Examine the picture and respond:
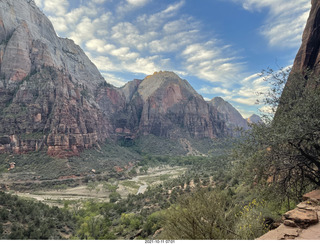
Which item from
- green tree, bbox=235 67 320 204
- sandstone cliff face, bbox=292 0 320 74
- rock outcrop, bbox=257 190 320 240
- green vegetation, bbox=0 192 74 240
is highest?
sandstone cliff face, bbox=292 0 320 74

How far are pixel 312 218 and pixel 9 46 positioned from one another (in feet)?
427

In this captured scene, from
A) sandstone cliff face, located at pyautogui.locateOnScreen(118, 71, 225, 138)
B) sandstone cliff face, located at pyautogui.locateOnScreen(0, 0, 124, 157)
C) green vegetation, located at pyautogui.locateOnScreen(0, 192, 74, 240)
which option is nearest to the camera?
green vegetation, located at pyautogui.locateOnScreen(0, 192, 74, 240)

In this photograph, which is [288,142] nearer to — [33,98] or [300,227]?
[300,227]

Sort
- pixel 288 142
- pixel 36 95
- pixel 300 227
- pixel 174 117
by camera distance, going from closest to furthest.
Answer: pixel 300 227
pixel 288 142
pixel 36 95
pixel 174 117

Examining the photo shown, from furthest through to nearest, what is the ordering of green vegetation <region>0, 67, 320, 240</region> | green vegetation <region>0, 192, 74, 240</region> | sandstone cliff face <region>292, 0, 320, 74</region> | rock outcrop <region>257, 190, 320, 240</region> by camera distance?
sandstone cliff face <region>292, 0, 320, 74</region>
green vegetation <region>0, 192, 74, 240</region>
green vegetation <region>0, 67, 320, 240</region>
rock outcrop <region>257, 190, 320, 240</region>

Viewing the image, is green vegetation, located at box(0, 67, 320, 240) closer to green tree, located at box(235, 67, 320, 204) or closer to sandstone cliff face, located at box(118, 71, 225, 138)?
green tree, located at box(235, 67, 320, 204)

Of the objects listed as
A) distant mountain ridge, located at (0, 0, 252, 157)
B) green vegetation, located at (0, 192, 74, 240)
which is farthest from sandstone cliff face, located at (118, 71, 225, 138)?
green vegetation, located at (0, 192, 74, 240)

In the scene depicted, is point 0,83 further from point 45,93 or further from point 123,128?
point 123,128

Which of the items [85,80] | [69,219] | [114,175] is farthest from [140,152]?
[69,219]

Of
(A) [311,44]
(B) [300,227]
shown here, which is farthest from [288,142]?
(A) [311,44]

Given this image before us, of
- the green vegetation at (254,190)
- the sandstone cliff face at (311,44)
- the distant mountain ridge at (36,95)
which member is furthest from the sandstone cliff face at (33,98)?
the sandstone cliff face at (311,44)

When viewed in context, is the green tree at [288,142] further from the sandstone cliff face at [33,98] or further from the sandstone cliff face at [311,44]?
the sandstone cliff face at [33,98]

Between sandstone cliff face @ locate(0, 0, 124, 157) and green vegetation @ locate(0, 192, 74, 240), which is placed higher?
sandstone cliff face @ locate(0, 0, 124, 157)

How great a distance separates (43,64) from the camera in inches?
3949
